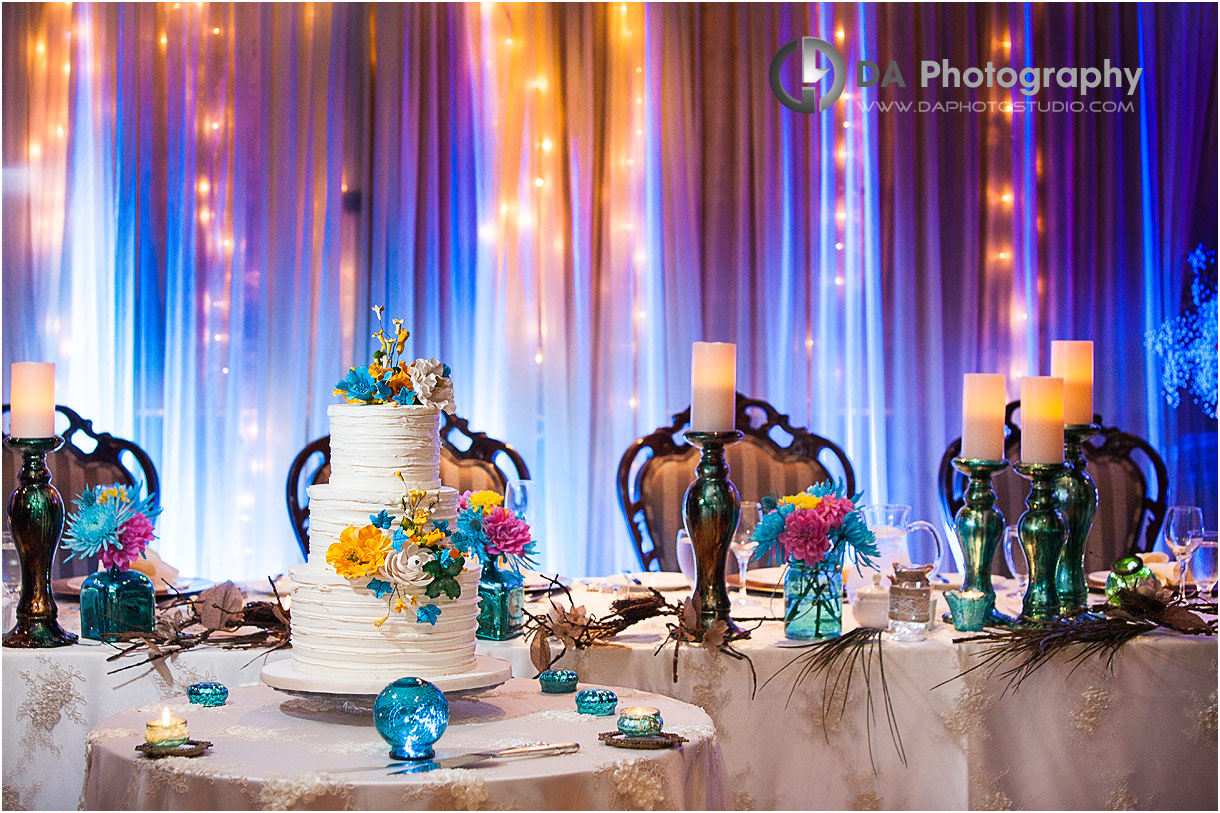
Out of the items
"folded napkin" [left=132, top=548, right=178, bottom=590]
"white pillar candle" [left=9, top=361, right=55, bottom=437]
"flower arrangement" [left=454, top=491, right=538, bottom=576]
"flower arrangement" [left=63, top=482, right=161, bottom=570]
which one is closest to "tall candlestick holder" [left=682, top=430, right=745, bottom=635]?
"flower arrangement" [left=454, top=491, right=538, bottom=576]

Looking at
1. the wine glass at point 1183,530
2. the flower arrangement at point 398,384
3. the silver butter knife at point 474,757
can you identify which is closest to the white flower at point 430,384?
the flower arrangement at point 398,384

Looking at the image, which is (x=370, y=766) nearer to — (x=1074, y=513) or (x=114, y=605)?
(x=114, y=605)

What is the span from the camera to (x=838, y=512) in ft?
7.24

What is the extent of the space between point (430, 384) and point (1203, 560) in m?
1.69

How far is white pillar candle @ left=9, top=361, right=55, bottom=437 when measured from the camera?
2.26 m

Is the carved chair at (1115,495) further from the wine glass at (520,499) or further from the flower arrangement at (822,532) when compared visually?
the wine glass at (520,499)

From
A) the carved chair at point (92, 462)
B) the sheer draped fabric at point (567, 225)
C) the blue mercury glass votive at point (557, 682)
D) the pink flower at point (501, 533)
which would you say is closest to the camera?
the blue mercury glass votive at point (557, 682)

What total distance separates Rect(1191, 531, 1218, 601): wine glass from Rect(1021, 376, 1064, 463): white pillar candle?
0.34 m

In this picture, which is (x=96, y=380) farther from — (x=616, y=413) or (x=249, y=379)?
(x=616, y=413)

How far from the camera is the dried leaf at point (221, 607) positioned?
2.17m

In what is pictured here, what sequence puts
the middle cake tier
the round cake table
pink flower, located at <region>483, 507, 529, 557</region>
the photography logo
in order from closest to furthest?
the round cake table < the middle cake tier < pink flower, located at <region>483, 507, 529, 557</region> < the photography logo

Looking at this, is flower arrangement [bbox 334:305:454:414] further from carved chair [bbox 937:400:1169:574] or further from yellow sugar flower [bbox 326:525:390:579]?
carved chair [bbox 937:400:1169:574]

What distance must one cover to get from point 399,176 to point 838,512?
8.86 feet

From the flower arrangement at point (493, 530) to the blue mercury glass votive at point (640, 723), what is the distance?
502 millimetres
